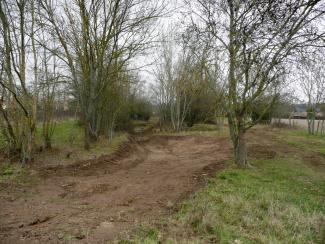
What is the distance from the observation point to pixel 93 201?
5.03 meters

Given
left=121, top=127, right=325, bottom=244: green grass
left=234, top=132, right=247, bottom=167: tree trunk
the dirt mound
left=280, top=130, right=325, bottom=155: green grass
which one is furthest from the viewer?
left=280, top=130, right=325, bottom=155: green grass

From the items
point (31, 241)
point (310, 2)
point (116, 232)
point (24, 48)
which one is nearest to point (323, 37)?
point (310, 2)

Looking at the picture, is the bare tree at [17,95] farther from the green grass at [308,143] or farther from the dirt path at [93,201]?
the green grass at [308,143]

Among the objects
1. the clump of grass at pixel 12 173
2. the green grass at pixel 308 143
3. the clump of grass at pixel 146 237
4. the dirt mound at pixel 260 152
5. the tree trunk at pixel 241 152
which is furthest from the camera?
the green grass at pixel 308 143

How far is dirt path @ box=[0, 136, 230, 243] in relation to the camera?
342cm

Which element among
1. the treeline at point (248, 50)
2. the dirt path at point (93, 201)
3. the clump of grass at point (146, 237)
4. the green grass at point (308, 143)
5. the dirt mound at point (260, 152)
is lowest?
the dirt path at point (93, 201)

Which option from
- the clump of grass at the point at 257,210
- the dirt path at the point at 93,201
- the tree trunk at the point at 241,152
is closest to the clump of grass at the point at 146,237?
the dirt path at the point at 93,201

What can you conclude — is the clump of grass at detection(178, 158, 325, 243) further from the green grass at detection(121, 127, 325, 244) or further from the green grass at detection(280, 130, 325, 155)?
the green grass at detection(280, 130, 325, 155)

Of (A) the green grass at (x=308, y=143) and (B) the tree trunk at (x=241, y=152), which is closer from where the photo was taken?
(B) the tree trunk at (x=241, y=152)

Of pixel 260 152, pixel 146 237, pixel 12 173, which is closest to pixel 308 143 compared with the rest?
pixel 260 152

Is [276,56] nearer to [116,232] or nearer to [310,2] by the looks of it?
[310,2]

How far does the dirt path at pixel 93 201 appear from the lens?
342 centimetres

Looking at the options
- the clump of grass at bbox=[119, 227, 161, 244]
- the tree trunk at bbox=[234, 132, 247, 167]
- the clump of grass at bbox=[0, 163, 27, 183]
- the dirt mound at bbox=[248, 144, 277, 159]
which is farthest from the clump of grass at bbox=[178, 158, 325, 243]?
the clump of grass at bbox=[0, 163, 27, 183]

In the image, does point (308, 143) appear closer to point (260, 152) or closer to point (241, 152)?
point (260, 152)
